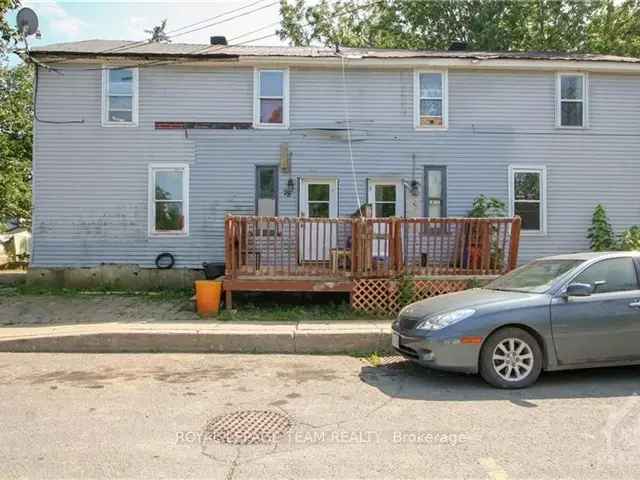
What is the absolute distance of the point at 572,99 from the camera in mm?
12938

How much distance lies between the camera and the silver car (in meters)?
5.30

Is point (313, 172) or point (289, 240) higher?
point (313, 172)

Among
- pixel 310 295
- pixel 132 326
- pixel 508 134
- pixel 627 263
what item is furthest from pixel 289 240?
pixel 508 134

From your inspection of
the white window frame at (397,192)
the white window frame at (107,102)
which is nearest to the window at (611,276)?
the white window frame at (397,192)

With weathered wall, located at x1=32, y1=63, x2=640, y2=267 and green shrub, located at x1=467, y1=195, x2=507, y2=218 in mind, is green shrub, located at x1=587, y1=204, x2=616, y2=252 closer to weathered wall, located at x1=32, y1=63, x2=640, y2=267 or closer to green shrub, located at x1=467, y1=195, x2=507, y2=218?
weathered wall, located at x1=32, y1=63, x2=640, y2=267

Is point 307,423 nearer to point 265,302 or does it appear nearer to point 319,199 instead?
point 265,302

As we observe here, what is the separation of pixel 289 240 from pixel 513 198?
6.70 m

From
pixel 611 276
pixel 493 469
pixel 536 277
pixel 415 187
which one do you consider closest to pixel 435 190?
pixel 415 187

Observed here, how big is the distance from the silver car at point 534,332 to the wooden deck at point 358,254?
3.48 metres

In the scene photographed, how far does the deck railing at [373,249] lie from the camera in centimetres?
898

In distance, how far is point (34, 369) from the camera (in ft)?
20.0

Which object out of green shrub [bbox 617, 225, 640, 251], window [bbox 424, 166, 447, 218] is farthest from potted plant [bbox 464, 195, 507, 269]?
green shrub [bbox 617, 225, 640, 251]

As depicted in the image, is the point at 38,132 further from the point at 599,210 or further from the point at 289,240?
the point at 599,210

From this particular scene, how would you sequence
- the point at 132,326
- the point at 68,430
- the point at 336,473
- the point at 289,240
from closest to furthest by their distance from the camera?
the point at 336,473
the point at 68,430
the point at 132,326
the point at 289,240
